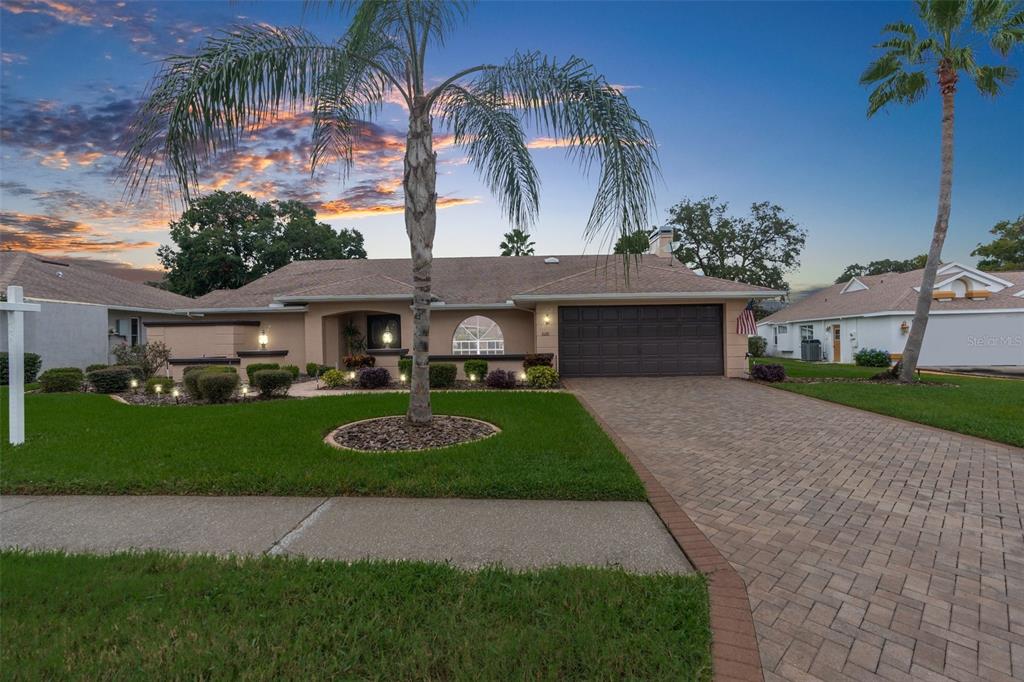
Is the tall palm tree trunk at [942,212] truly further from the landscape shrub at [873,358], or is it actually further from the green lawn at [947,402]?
the landscape shrub at [873,358]

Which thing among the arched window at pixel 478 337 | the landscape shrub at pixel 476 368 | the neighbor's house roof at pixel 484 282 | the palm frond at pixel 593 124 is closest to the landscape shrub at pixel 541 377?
the landscape shrub at pixel 476 368

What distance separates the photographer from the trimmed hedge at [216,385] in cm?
980

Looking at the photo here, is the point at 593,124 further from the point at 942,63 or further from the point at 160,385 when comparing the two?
the point at 942,63

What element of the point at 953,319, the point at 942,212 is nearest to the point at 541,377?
the point at 942,212

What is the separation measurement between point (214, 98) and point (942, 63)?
19315mm

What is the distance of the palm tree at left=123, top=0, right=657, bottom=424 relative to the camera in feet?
15.8

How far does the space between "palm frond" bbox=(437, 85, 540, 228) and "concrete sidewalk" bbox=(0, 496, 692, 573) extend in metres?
5.14

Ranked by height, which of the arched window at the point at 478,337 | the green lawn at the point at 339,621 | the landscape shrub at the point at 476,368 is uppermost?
the arched window at the point at 478,337

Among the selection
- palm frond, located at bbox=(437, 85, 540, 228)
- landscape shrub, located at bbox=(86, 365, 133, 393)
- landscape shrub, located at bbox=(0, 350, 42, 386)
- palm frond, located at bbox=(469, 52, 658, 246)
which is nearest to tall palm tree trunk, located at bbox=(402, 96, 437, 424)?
palm frond, located at bbox=(437, 85, 540, 228)

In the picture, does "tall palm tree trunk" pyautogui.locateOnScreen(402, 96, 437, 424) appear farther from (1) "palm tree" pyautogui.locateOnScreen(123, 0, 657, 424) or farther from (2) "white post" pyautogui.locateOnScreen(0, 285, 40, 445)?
(2) "white post" pyautogui.locateOnScreen(0, 285, 40, 445)

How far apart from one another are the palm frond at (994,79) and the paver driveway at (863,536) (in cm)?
1357

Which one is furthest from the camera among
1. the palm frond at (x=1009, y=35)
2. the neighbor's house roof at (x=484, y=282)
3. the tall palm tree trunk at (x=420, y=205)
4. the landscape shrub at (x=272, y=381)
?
the neighbor's house roof at (x=484, y=282)

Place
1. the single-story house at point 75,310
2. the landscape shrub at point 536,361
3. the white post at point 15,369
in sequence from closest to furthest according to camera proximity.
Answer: the white post at point 15,369 → the landscape shrub at point 536,361 → the single-story house at point 75,310

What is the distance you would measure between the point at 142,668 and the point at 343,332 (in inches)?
636
